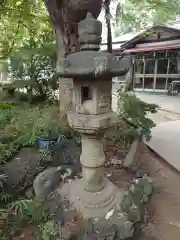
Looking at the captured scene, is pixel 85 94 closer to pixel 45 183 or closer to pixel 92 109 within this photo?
pixel 92 109

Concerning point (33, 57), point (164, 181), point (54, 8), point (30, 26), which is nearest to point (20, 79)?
point (33, 57)

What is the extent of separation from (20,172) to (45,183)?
53 cm

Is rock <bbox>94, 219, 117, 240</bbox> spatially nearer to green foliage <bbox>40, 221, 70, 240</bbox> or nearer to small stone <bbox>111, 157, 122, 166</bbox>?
green foliage <bbox>40, 221, 70, 240</bbox>

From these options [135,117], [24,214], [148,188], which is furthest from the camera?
[135,117]

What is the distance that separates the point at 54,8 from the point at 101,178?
317 centimetres

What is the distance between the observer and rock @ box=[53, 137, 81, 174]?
3.40m

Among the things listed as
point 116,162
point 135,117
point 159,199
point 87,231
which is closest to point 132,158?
point 116,162

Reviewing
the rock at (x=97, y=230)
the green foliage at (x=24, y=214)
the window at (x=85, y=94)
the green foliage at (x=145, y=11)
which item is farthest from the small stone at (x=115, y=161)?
the green foliage at (x=145, y=11)

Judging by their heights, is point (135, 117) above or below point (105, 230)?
above

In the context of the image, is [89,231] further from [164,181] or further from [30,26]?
[30,26]

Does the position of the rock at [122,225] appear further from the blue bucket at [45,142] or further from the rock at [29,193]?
the blue bucket at [45,142]

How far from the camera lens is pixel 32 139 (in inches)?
147

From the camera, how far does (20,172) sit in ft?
10.2

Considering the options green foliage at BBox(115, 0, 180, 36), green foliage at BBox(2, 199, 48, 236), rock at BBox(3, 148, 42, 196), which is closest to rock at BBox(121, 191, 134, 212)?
green foliage at BBox(2, 199, 48, 236)
